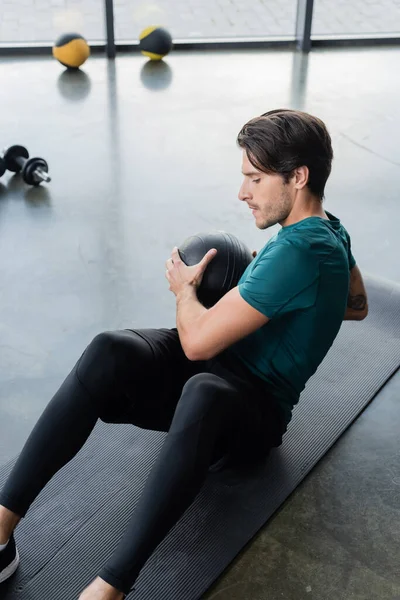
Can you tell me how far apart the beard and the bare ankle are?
2.59 ft

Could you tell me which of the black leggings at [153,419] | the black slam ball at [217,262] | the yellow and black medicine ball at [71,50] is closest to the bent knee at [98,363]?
the black leggings at [153,419]

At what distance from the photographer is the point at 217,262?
5.97 ft

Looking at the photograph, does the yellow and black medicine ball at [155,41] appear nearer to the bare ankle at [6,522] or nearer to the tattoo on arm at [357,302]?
the tattoo on arm at [357,302]

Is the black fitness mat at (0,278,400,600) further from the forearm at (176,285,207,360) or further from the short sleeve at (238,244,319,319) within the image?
the short sleeve at (238,244,319,319)

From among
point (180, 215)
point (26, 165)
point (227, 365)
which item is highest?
point (227, 365)

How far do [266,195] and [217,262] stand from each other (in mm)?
235

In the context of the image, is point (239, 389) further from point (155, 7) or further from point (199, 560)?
point (155, 7)

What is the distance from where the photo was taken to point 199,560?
1710 millimetres

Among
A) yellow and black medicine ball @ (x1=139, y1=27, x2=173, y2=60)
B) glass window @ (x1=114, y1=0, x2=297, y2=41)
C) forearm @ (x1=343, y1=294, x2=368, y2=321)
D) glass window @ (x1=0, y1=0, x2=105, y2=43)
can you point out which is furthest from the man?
glass window @ (x1=114, y1=0, x2=297, y2=41)

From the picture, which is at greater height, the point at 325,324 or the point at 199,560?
the point at 325,324

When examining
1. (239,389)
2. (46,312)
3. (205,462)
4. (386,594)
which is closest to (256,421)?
(239,389)

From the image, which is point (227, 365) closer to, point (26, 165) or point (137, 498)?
point (137, 498)

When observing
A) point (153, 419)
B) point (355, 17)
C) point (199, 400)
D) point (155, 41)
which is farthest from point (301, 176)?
point (355, 17)

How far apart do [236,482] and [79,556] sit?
1.39ft
